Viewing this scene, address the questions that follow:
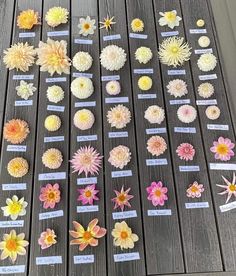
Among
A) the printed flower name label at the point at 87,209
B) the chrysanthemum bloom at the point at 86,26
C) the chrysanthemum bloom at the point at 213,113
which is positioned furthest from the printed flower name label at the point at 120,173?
the chrysanthemum bloom at the point at 86,26

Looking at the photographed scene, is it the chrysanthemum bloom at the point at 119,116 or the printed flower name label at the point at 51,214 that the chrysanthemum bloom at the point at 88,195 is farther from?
the chrysanthemum bloom at the point at 119,116

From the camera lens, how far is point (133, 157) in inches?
48.6

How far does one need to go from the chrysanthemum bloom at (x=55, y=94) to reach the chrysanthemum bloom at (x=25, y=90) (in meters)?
0.07

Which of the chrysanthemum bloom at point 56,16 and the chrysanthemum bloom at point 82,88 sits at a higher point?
the chrysanthemum bloom at point 56,16

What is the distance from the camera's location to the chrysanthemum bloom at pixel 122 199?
1.15 metres

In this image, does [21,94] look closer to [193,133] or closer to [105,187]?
[105,187]

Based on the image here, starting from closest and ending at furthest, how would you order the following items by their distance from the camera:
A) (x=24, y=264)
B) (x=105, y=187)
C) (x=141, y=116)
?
(x=24, y=264) < (x=105, y=187) < (x=141, y=116)

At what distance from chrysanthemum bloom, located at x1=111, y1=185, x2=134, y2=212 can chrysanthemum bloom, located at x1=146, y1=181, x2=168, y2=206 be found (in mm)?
59

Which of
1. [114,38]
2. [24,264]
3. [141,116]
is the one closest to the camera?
[24,264]

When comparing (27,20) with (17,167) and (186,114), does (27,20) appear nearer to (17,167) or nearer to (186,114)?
(17,167)

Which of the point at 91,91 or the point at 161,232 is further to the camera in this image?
the point at 91,91

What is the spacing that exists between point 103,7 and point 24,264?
1.03m

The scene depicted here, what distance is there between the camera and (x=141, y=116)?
131 centimetres

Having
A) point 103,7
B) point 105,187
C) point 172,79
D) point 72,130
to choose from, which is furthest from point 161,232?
point 103,7
